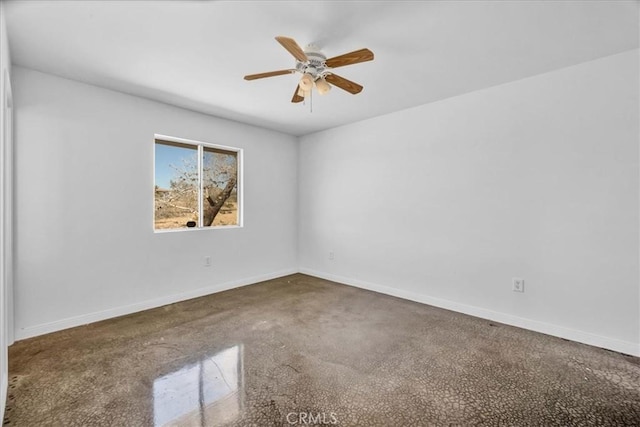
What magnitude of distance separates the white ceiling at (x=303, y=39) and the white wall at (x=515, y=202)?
346mm

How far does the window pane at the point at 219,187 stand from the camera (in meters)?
4.02

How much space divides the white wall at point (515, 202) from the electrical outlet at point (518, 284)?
5 centimetres

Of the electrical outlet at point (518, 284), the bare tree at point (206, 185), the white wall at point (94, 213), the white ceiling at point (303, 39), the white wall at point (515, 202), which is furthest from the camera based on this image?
the bare tree at point (206, 185)

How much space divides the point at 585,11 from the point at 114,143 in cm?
408

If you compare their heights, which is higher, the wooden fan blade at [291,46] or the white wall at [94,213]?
the wooden fan blade at [291,46]

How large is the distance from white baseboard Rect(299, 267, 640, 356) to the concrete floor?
92 mm

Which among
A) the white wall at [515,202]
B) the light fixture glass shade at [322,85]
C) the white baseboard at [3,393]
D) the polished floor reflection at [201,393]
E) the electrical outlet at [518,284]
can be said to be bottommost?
the polished floor reflection at [201,393]

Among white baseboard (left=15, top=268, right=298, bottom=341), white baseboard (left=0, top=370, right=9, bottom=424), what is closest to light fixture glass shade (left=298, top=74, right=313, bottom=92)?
white baseboard (left=0, top=370, right=9, bottom=424)

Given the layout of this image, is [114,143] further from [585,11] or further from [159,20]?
[585,11]

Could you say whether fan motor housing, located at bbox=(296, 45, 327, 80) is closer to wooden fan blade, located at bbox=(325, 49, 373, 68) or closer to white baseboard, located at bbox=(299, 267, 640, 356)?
wooden fan blade, located at bbox=(325, 49, 373, 68)

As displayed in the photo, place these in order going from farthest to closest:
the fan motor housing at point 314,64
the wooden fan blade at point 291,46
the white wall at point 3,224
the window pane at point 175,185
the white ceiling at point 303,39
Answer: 1. the window pane at point 175,185
2. the fan motor housing at point 314,64
3. the white ceiling at point 303,39
4. the wooden fan blade at point 291,46
5. the white wall at point 3,224

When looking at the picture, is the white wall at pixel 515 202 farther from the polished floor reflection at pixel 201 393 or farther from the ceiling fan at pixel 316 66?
the polished floor reflection at pixel 201 393

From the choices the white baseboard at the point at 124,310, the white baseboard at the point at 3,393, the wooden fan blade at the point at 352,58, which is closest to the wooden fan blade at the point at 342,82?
the wooden fan blade at the point at 352,58

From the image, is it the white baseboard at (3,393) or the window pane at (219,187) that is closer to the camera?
the white baseboard at (3,393)
